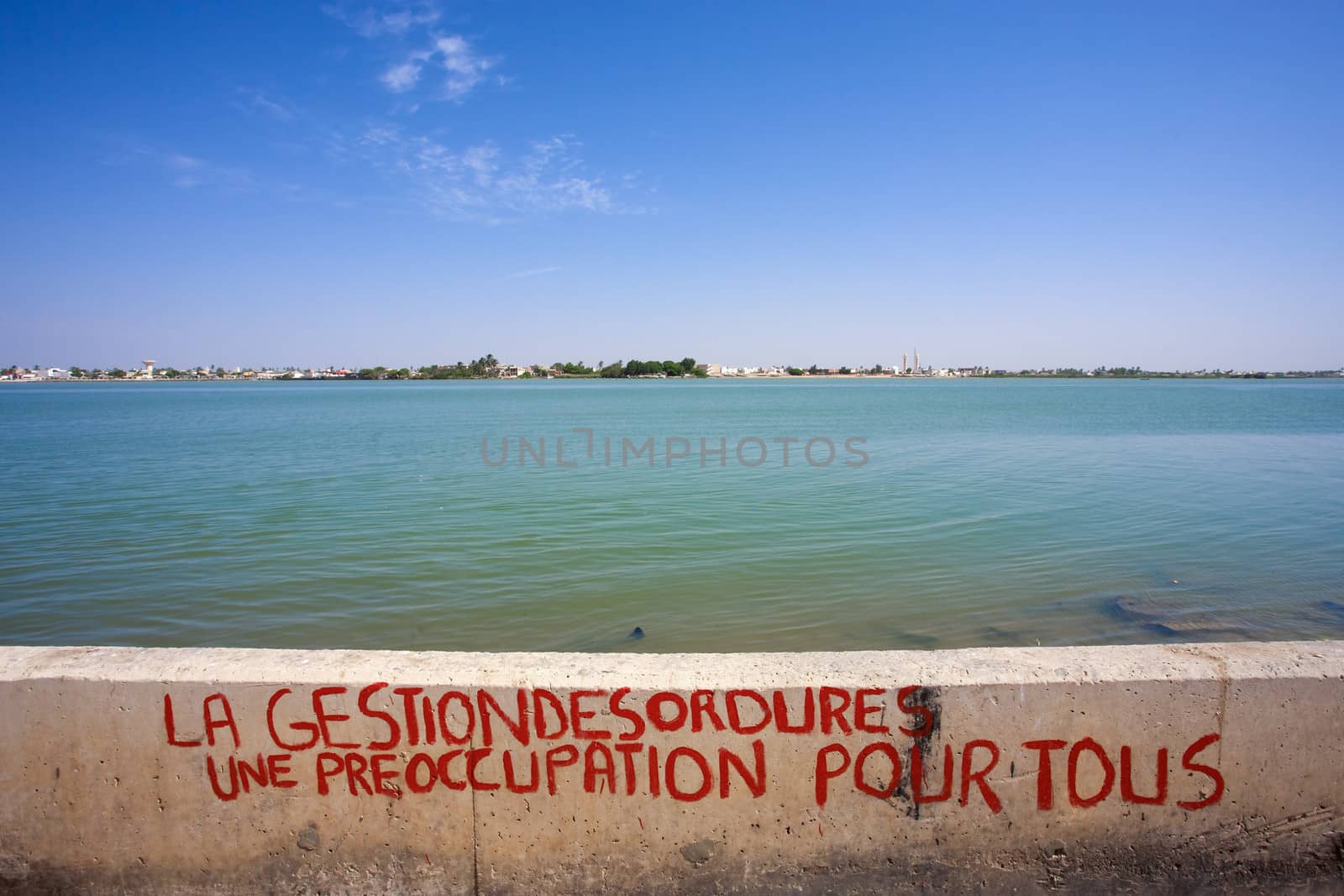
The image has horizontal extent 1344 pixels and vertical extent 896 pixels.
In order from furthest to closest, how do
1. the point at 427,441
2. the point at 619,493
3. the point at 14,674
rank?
the point at 427,441 → the point at 619,493 → the point at 14,674

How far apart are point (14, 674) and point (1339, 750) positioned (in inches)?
213

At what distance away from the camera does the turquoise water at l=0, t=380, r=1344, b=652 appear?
866cm

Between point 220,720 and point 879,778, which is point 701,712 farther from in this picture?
point 220,720

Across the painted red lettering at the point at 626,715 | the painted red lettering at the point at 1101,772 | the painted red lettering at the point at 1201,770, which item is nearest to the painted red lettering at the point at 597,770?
the painted red lettering at the point at 626,715

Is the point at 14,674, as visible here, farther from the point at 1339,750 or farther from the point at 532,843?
the point at 1339,750

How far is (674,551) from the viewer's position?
12.2 metres

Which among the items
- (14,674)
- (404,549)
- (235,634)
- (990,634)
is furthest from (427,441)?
(14,674)

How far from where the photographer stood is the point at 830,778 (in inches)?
127

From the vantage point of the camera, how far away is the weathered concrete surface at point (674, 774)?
3186 millimetres

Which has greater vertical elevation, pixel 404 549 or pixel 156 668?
pixel 156 668

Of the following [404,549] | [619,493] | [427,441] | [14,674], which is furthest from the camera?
[427,441]

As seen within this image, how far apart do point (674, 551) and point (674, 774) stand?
29.4ft

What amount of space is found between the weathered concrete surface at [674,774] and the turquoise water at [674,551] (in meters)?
4.70

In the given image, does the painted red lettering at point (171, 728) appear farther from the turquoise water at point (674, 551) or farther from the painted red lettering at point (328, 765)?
the turquoise water at point (674, 551)
